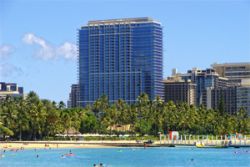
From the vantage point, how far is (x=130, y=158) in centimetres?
14075

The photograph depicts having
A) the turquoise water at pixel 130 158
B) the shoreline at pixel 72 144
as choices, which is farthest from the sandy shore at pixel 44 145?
the turquoise water at pixel 130 158

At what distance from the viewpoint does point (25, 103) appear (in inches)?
7633

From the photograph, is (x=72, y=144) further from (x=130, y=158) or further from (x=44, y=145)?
(x=130, y=158)

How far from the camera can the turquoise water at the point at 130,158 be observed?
12519 cm

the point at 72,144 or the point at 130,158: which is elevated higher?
the point at 72,144

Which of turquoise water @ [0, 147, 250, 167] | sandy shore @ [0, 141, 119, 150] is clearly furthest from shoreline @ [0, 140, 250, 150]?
turquoise water @ [0, 147, 250, 167]

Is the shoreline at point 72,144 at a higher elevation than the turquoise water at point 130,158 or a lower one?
higher

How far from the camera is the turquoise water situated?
411 feet

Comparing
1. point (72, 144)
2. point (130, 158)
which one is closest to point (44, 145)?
point (72, 144)

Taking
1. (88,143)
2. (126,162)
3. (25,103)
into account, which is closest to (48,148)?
(88,143)

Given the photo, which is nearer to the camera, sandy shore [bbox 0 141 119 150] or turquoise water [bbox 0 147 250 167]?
turquoise water [bbox 0 147 250 167]

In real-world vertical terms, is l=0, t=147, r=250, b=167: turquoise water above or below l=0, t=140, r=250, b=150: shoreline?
below

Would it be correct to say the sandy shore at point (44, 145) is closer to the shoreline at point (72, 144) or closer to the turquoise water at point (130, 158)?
the shoreline at point (72, 144)

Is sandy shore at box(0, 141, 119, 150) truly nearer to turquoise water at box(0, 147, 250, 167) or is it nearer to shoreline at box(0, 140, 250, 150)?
shoreline at box(0, 140, 250, 150)
